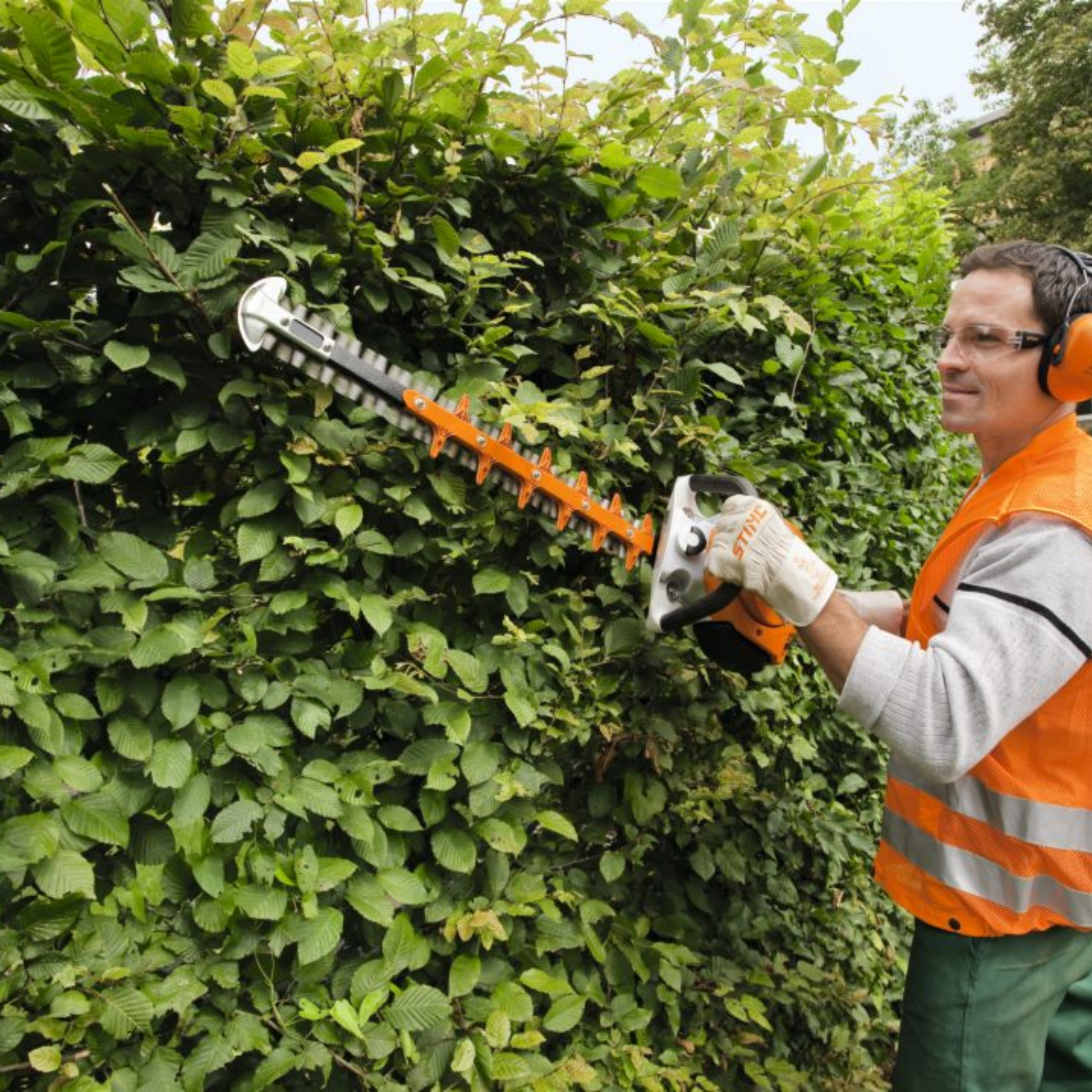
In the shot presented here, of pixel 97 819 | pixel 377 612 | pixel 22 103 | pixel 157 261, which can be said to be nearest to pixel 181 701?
pixel 97 819

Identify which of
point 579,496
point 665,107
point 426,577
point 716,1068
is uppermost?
point 665,107

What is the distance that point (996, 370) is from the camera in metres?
1.67

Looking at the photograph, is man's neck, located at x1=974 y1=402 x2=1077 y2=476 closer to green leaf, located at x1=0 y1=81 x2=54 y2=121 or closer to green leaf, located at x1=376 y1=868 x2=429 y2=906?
green leaf, located at x1=376 y1=868 x2=429 y2=906

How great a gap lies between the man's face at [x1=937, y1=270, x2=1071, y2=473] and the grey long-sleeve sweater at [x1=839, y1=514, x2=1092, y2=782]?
1.05ft

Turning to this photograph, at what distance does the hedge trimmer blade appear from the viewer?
1373mm

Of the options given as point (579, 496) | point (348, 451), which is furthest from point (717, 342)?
point (348, 451)

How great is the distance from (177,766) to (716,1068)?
5.57ft

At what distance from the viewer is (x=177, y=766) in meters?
1.43

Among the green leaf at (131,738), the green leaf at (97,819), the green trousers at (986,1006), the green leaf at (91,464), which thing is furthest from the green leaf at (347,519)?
the green trousers at (986,1006)

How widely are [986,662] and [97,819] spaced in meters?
1.45

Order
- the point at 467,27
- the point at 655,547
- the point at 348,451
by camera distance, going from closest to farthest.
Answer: the point at 348,451 < the point at 467,27 < the point at 655,547

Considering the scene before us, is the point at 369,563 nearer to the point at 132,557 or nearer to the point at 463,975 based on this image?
the point at 132,557

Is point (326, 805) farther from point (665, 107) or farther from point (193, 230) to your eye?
point (665, 107)

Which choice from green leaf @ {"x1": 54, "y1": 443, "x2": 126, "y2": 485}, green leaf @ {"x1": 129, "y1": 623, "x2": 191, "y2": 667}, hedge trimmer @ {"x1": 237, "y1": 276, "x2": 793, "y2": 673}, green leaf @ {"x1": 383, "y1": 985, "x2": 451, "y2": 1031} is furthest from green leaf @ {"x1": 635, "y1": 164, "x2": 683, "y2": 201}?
green leaf @ {"x1": 383, "y1": 985, "x2": 451, "y2": 1031}
